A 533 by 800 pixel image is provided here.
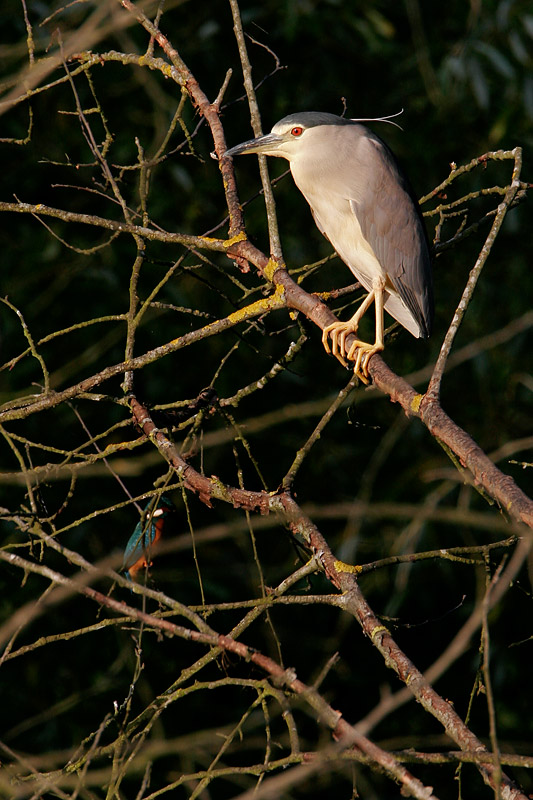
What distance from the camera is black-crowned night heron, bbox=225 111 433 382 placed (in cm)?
244

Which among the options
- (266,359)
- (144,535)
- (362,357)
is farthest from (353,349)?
(266,359)

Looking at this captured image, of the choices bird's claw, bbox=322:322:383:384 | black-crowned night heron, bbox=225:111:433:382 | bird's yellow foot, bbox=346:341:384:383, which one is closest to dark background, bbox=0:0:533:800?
black-crowned night heron, bbox=225:111:433:382

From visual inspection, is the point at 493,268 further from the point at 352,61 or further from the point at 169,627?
the point at 169,627

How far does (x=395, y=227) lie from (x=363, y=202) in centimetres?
11

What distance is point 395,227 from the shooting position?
246 centimetres

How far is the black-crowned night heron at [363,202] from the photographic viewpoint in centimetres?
244

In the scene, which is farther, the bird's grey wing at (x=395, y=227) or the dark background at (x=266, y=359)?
the dark background at (x=266, y=359)

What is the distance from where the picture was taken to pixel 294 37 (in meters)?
3.51

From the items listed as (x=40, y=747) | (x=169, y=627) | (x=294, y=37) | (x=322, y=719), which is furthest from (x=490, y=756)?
(x=294, y=37)

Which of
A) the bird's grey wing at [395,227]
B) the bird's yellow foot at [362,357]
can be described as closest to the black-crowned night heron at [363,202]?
the bird's grey wing at [395,227]

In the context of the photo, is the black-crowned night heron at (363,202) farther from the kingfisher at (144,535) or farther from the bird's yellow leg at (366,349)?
the kingfisher at (144,535)

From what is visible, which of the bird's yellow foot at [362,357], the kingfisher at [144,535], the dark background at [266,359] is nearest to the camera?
the kingfisher at [144,535]

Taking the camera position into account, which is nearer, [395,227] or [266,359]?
[395,227]

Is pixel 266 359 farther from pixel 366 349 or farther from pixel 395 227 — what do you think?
pixel 366 349
